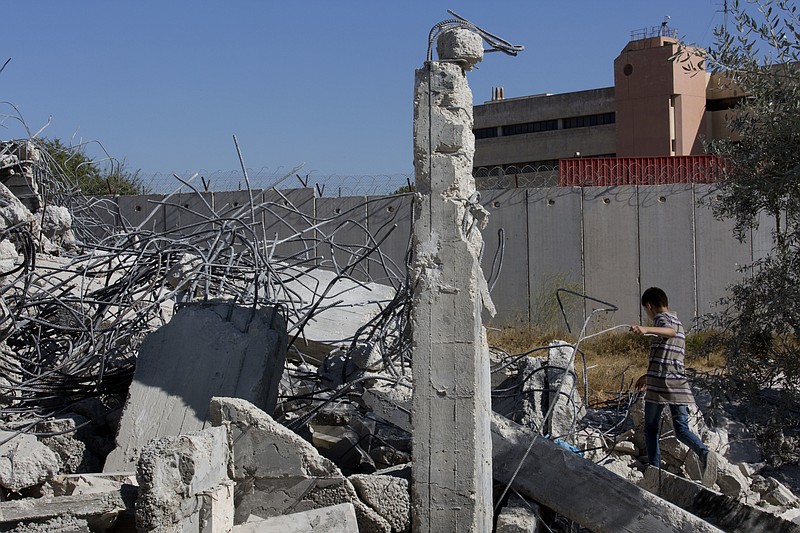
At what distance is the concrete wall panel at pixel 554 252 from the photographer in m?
13.5

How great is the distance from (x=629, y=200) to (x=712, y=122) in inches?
1188

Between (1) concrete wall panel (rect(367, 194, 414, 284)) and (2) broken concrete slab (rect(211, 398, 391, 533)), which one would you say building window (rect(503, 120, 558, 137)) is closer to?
(1) concrete wall panel (rect(367, 194, 414, 284))

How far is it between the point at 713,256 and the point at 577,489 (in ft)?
30.1

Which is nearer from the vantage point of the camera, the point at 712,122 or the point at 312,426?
the point at 312,426

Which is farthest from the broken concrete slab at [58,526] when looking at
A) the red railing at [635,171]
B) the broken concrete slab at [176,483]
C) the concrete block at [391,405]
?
the red railing at [635,171]

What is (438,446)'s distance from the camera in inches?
177

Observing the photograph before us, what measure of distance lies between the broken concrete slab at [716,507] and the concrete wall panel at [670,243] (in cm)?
801

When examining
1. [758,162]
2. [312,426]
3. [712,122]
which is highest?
[712,122]

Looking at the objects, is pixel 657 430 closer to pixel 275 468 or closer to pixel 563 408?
pixel 563 408

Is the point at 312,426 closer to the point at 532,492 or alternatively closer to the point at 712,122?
the point at 532,492

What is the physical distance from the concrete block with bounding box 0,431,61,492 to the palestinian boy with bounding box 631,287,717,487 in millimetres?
3761

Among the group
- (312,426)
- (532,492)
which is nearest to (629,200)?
(312,426)

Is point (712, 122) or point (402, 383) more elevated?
point (712, 122)

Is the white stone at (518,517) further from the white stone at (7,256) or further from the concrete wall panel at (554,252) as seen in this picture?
the concrete wall panel at (554,252)
